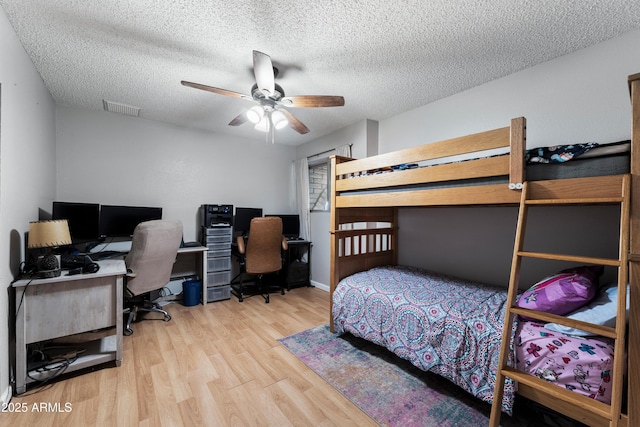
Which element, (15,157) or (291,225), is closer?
(15,157)

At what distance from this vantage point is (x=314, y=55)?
197 centimetres

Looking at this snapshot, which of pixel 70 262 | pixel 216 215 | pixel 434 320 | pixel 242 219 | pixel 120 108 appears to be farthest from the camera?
pixel 242 219

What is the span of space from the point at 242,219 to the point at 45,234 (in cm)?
226

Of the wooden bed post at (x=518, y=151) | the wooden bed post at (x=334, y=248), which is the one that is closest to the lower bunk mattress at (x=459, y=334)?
the wooden bed post at (x=334, y=248)

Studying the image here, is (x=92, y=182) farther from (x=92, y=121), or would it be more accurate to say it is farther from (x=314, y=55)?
(x=314, y=55)

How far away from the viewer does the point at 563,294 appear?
53.2 inches

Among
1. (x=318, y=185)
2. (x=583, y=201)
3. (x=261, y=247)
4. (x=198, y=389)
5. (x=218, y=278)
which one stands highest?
(x=318, y=185)

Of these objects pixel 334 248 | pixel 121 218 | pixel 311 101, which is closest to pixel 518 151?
pixel 311 101

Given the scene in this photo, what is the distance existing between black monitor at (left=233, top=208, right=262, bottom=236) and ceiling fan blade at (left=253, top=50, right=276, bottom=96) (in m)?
2.17

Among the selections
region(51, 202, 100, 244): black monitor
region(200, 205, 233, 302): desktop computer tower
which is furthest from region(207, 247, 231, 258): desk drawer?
region(51, 202, 100, 244): black monitor

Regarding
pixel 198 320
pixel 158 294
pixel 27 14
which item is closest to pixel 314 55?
pixel 27 14

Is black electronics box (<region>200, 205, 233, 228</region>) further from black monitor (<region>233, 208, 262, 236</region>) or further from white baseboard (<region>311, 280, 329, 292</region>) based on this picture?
white baseboard (<region>311, 280, 329, 292</region>)

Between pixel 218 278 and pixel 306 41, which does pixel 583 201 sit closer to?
pixel 306 41

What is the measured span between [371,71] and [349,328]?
220 cm
